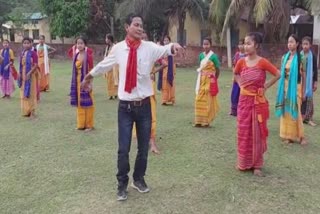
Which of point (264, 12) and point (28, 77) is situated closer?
point (28, 77)

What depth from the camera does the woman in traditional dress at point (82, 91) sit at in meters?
7.61

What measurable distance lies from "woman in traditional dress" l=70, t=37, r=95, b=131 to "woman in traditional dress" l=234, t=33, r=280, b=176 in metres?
3.17

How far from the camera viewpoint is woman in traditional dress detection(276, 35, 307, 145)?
6.57m

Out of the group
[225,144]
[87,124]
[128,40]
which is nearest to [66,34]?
[87,124]

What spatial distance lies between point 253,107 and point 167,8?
56.7ft

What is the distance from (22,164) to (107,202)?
71.6 inches

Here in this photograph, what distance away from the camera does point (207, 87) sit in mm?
7863

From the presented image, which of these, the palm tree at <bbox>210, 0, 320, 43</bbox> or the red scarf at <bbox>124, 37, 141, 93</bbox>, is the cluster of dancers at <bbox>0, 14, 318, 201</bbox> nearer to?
the red scarf at <bbox>124, 37, 141, 93</bbox>

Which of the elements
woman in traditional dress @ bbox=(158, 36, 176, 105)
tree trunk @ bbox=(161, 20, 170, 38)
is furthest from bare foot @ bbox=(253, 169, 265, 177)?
tree trunk @ bbox=(161, 20, 170, 38)

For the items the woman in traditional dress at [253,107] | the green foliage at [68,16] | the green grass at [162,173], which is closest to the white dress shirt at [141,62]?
the green grass at [162,173]

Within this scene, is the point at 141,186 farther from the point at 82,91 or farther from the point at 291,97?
the point at 82,91

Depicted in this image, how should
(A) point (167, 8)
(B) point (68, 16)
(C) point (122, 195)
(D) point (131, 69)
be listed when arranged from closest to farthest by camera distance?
(D) point (131, 69), (C) point (122, 195), (A) point (167, 8), (B) point (68, 16)

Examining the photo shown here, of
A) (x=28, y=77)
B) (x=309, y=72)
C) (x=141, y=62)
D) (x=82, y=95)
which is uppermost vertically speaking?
(x=141, y=62)

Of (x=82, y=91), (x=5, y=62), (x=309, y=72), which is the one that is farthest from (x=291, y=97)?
(x=5, y=62)
